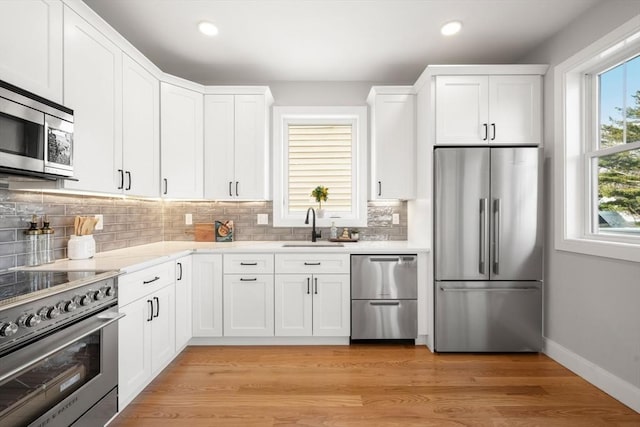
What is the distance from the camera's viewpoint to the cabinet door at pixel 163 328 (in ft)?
7.95

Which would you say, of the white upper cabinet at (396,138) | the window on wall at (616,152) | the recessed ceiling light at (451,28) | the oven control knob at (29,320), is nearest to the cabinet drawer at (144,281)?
the oven control knob at (29,320)

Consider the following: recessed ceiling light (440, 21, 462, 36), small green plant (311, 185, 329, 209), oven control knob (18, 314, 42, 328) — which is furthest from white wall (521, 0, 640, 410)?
oven control knob (18, 314, 42, 328)

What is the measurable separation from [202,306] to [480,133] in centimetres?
287

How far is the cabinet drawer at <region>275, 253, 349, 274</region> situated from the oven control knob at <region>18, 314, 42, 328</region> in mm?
1906

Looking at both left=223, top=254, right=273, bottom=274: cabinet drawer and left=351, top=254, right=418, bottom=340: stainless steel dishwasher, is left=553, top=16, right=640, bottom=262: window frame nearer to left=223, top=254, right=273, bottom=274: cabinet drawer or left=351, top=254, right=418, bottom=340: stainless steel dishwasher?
left=351, top=254, right=418, bottom=340: stainless steel dishwasher

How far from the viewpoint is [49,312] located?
145cm

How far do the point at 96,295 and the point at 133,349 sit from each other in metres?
0.57

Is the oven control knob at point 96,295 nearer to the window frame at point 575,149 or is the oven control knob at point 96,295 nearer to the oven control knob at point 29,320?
the oven control knob at point 29,320

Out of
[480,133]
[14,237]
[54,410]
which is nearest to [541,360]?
[480,133]

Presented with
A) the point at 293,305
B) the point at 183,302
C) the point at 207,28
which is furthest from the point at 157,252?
the point at 207,28

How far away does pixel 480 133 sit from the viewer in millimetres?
3021

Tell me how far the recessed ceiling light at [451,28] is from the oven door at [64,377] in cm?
305

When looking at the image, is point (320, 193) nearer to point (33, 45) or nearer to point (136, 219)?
point (136, 219)

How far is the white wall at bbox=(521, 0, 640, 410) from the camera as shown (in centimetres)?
222
